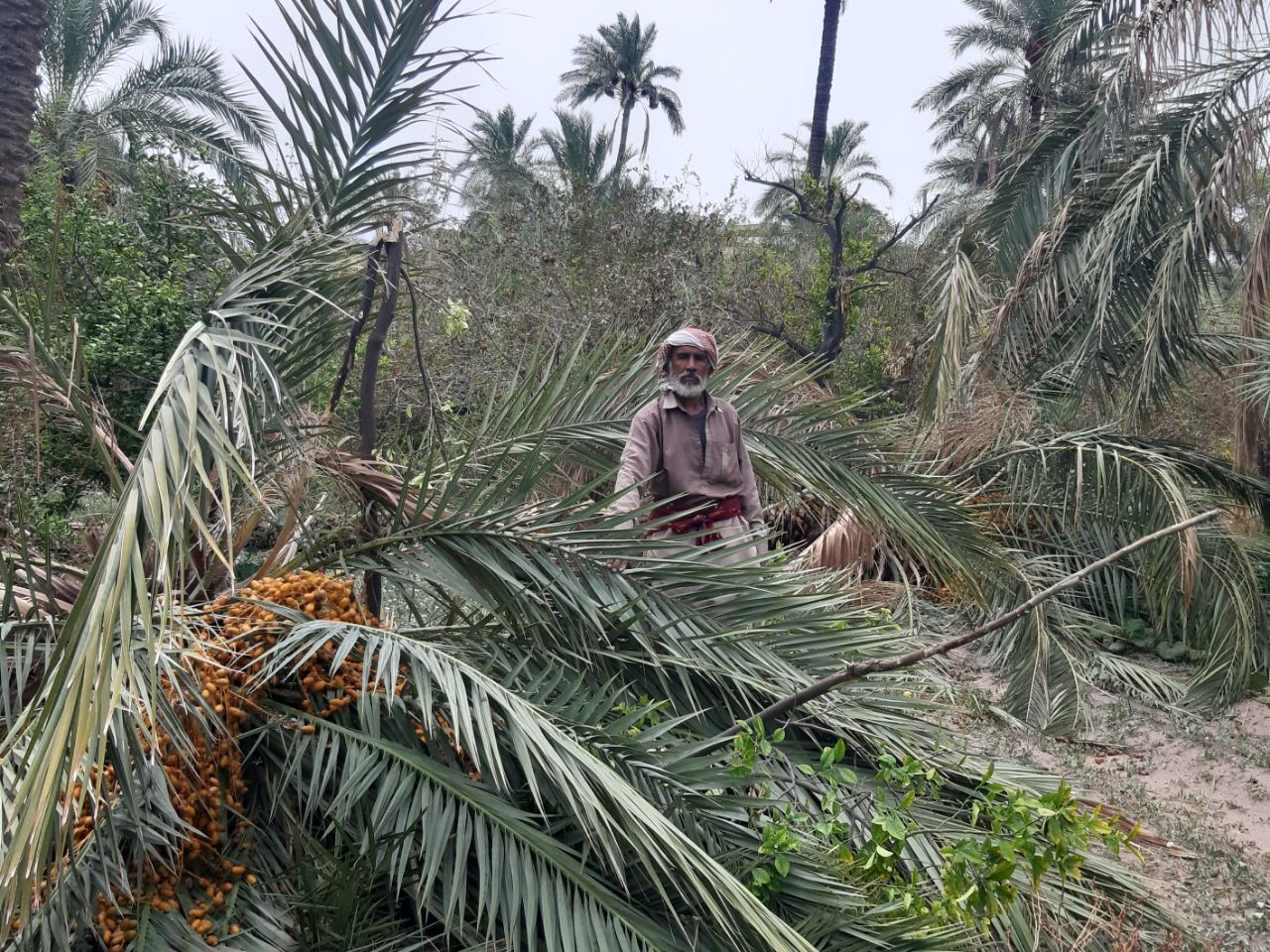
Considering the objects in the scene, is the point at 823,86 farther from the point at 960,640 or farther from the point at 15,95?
the point at 960,640

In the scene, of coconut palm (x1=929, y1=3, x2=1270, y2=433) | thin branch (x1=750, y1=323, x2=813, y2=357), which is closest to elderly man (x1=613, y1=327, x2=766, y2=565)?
coconut palm (x1=929, y1=3, x2=1270, y2=433)

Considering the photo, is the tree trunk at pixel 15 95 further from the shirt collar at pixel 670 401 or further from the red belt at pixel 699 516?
the red belt at pixel 699 516

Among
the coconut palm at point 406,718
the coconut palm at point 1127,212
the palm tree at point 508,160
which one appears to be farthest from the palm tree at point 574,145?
the coconut palm at point 406,718

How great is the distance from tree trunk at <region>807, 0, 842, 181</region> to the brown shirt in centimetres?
1375

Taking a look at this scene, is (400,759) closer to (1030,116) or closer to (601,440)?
(601,440)

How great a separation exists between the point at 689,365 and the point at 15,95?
389 centimetres

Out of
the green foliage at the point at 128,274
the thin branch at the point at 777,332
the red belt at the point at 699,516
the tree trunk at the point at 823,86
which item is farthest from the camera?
the tree trunk at the point at 823,86

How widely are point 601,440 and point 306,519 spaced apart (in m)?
1.18

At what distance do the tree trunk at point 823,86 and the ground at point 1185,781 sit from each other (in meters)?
11.3

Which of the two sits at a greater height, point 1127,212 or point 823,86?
point 823,86

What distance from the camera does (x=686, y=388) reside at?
4434mm

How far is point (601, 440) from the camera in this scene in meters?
4.62

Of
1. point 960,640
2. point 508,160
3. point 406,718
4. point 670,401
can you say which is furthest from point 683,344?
point 508,160

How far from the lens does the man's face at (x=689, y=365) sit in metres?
4.45
